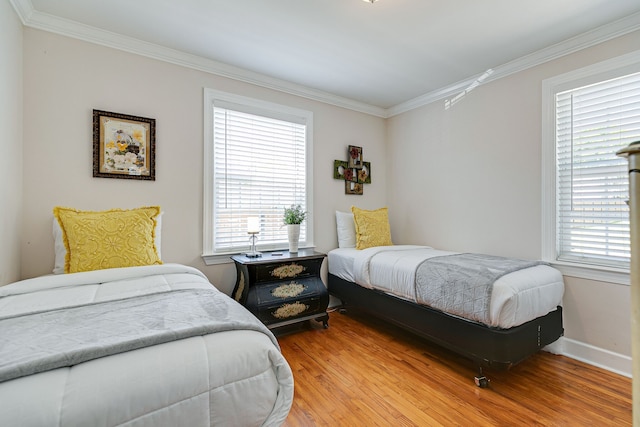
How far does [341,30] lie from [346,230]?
208cm

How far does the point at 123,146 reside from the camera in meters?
2.50

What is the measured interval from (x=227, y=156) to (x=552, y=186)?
2.97 meters

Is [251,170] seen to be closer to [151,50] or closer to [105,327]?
[151,50]

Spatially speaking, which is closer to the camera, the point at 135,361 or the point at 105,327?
the point at 135,361

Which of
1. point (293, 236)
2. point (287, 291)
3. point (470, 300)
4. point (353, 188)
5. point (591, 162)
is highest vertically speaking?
point (591, 162)

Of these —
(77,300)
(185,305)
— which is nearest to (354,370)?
(185,305)

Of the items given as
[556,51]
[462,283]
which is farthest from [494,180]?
[462,283]

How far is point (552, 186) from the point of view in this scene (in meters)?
2.59

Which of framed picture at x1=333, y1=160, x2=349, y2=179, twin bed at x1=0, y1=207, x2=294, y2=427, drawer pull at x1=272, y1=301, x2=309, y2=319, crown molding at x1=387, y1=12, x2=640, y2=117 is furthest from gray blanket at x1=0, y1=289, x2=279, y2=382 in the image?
crown molding at x1=387, y1=12, x2=640, y2=117

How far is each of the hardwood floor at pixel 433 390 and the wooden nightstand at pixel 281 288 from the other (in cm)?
29

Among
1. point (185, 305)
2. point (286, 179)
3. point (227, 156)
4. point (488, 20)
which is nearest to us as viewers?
point (185, 305)

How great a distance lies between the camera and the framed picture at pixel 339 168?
12.3 ft

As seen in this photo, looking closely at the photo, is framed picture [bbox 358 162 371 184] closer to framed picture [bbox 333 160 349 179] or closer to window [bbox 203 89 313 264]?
framed picture [bbox 333 160 349 179]

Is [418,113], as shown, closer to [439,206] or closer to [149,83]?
[439,206]
